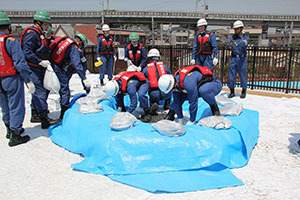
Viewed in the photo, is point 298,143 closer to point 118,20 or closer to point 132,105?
point 132,105

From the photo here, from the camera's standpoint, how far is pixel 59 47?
432 cm

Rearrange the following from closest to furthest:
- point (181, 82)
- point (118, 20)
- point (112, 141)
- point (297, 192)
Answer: point (297, 192) → point (112, 141) → point (181, 82) → point (118, 20)

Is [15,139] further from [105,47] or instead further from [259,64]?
[259,64]

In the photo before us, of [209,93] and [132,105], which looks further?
[132,105]

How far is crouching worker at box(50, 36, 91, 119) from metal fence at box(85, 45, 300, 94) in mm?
4525

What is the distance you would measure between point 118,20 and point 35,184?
40.0 metres

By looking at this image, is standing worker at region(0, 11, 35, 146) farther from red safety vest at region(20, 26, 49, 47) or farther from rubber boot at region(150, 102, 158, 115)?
rubber boot at region(150, 102, 158, 115)

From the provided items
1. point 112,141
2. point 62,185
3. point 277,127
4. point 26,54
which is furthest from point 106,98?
point 277,127

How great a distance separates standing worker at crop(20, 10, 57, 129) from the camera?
3924 mm

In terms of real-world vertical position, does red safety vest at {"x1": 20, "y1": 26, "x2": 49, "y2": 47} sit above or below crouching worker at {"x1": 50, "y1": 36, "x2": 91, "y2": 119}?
above

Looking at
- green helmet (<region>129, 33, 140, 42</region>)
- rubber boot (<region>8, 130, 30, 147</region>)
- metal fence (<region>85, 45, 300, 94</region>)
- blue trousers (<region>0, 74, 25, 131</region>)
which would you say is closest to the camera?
blue trousers (<region>0, 74, 25, 131</region>)

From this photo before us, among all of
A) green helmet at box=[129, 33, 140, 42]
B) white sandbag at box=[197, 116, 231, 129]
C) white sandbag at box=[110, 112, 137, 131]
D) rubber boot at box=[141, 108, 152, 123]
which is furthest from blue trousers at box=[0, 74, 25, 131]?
green helmet at box=[129, 33, 140, 42]

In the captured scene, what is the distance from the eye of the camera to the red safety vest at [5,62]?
10.8 feet

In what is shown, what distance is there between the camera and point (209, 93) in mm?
3805
